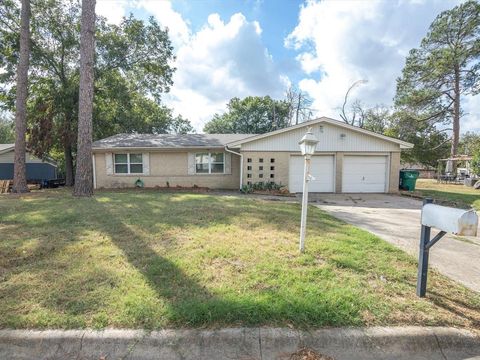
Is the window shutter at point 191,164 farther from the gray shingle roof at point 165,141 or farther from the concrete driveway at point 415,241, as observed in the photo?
the concrete driveway at point 415,241

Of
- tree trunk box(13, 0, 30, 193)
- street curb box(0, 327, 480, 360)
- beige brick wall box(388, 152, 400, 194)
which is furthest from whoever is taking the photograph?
beige brick wall box(388, 152, 400, 194)

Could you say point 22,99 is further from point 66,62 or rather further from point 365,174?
point 365,174

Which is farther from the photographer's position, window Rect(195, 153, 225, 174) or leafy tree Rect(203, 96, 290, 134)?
leafy tree Rect(203, 96, 290, 134)

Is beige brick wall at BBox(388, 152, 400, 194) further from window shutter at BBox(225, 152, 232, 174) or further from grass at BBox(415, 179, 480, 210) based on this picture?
window shutter at BBox(225, 152, 232, 174)

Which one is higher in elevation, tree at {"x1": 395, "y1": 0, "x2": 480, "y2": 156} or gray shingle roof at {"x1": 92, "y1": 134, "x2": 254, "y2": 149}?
tree at {"x1": 395, "y1": 0, "x2": 480, "y2": 156}

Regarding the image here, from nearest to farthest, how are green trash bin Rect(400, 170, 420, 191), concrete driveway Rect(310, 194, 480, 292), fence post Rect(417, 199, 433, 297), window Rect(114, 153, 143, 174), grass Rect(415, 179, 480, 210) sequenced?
fence post Rect(417, 199, 433, 297) < concrete driveway Rect(310, 194, 480, 292) < grass Rect(415, 179, 480, 210) < green trash bin Rect(400, 170, 420, 191) < window Rect(114, 153, 143, 174)

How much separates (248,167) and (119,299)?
11329mm

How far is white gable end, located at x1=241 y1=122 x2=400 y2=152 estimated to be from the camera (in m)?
13.7

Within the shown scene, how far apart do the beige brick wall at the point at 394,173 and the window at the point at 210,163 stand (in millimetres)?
8560

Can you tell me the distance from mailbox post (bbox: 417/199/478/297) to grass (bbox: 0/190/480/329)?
1.01ft

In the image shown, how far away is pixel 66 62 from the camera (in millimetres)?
17234

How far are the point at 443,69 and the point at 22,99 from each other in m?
29.1

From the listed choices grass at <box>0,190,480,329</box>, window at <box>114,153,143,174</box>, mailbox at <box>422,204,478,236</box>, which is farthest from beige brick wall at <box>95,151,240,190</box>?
mailbox at <box>422,204,478,236</box>

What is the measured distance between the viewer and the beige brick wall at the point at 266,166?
1381 cm
